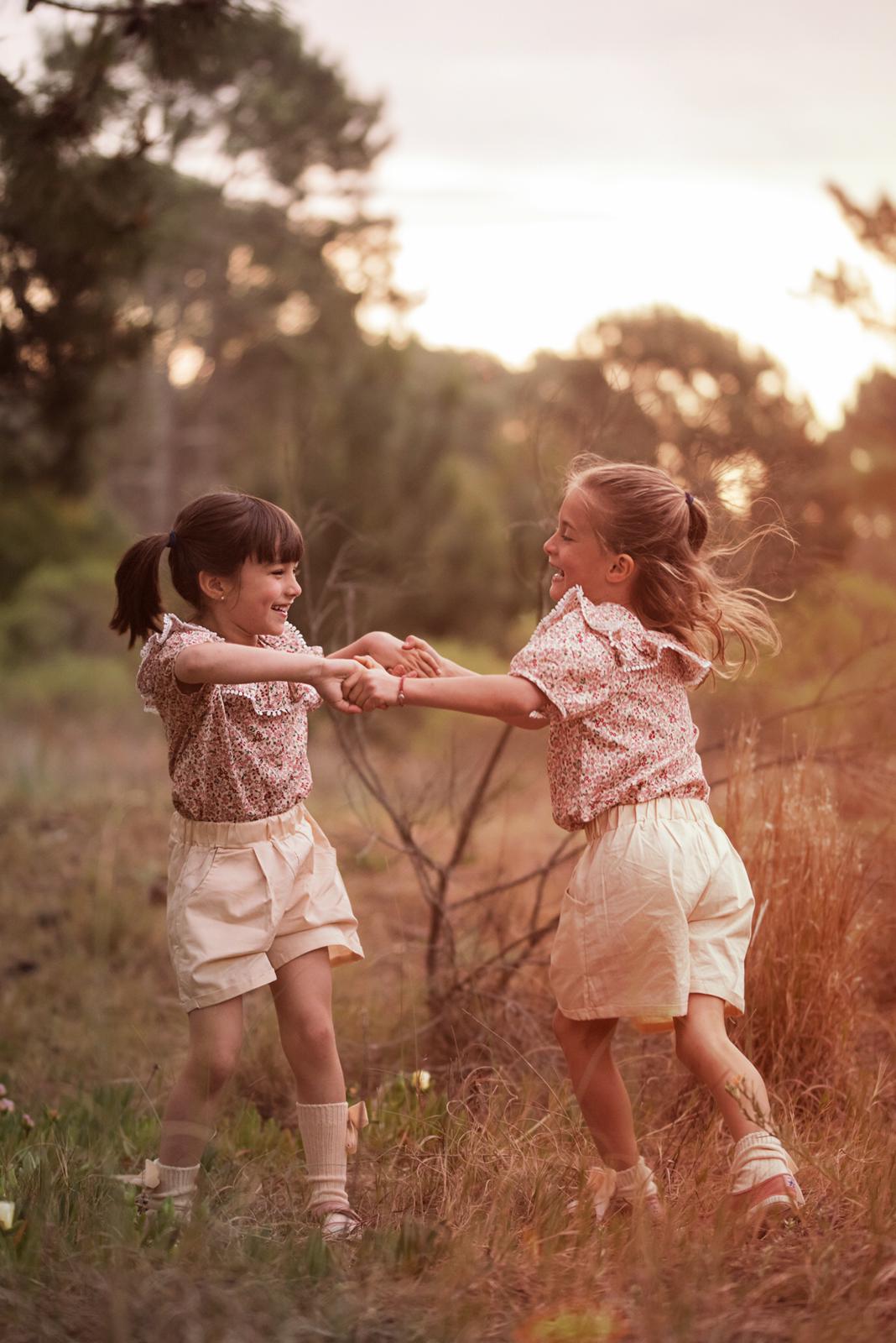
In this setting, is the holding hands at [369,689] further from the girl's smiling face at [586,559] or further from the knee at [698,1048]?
the knee at [698,1048]

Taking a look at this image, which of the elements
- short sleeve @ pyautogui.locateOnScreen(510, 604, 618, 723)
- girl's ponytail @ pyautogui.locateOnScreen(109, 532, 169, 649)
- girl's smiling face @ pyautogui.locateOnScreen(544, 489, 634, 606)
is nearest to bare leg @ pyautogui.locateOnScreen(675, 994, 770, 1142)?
short sleeve @ pyautogui.locateOnScreen(510, 604, 618, 723)

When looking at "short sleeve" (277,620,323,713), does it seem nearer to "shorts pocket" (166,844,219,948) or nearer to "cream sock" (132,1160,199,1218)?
"shorts pocket" (166,844,219,948)

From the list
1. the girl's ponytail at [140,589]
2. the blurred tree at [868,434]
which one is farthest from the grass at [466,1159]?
the blurred tree at [868,434]

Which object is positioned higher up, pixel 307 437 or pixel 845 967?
pixel 307 437

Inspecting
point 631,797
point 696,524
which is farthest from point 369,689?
point 696,524

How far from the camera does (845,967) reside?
3484 mm

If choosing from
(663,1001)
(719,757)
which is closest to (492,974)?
(663,1001)

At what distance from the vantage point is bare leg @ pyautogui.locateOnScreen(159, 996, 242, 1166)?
9.48ft

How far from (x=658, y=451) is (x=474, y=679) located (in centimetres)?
183

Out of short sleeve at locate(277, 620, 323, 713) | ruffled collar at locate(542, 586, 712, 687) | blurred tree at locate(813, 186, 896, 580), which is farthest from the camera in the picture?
blurred tree at locate(813, 186, 896, 580)

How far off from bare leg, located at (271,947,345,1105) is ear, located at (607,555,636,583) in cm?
107

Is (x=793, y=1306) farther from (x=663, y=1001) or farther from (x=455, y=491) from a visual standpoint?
(x=455, y=491)

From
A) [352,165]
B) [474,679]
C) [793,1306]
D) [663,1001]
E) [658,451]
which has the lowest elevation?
[793,1306]

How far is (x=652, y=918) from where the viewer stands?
281cm
